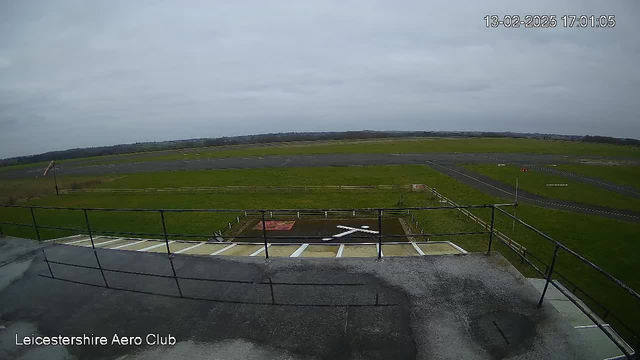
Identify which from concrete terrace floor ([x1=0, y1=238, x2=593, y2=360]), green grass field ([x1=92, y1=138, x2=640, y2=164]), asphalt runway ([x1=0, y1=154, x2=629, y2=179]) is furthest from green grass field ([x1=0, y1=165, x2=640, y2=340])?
green grass field ([x1=92, y1=138, x2=640, y2=164])

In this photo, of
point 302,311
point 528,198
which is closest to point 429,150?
point 528,198

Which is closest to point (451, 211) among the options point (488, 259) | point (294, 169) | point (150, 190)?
point (488, 259)

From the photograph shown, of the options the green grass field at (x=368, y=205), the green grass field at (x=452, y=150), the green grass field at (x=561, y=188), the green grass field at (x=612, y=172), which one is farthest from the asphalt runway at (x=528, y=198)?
the green grass field at (x=452, y=150)

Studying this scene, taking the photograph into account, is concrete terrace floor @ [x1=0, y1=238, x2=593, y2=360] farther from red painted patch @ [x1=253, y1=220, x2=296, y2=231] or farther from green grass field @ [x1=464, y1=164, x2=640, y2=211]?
green grass field @ [x1=464, y1=164, x2=640, y2=211]

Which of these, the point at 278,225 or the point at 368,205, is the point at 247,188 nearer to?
the point at 278,225

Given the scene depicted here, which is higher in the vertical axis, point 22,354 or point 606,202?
point 22,354

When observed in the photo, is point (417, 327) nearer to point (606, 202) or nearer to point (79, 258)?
point (79, 258)
